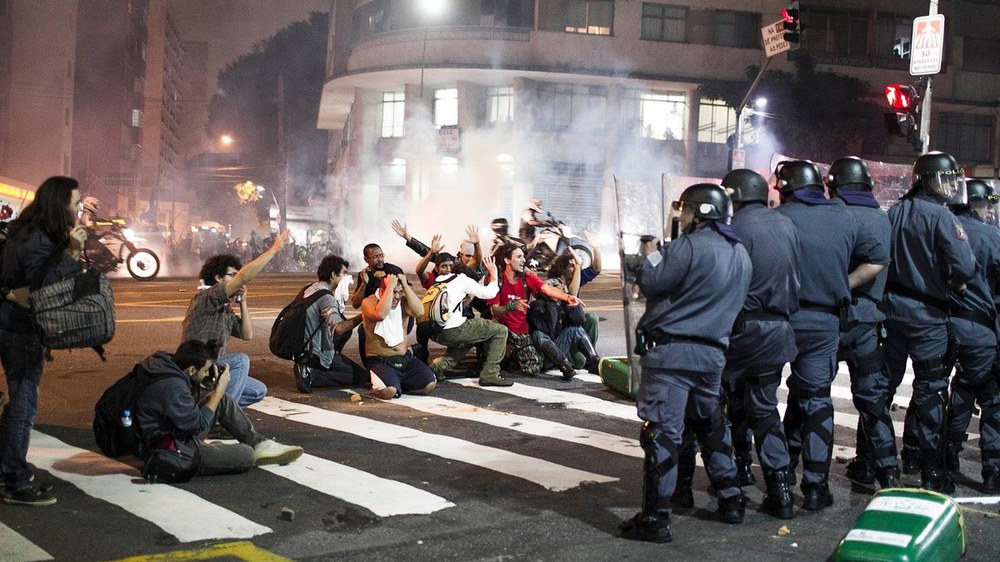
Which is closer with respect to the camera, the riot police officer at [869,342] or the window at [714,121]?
the riot police officer at [869,342]

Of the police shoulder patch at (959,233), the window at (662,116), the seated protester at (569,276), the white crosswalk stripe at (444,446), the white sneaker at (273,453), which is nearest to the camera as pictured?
the police shoulder patch at (959,233)

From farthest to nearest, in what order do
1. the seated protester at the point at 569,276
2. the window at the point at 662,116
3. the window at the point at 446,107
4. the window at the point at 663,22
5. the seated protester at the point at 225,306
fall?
the window at the point at 446,107
the window at the point at 662,116
the window at the point at 663,22
the seated protester at the point at 569,276
the seated protester at the point at 225,306

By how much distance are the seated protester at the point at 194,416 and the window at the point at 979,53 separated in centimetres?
5026

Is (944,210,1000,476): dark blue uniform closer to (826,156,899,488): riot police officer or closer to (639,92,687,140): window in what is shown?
(826,156,899,488): riot police officer

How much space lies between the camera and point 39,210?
6203 millimetres

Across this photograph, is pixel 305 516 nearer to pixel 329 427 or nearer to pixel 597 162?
pixel 329 427

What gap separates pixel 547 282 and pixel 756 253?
6.11 metres

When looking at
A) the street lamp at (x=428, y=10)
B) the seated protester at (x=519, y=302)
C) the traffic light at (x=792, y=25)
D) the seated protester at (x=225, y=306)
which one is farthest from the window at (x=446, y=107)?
the seated protester at (x=225, y=306)

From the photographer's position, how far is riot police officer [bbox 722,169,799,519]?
6305mm

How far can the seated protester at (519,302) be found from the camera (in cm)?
1212

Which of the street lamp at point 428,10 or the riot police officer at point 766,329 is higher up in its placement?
the street lamp at point 428,10

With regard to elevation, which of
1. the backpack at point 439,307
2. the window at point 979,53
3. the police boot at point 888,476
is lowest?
the police boot at point 888,476

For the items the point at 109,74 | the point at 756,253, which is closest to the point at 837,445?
the point at 756,253

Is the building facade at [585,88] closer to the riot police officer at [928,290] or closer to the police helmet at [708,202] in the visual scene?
the riot police officer at [928,290]
